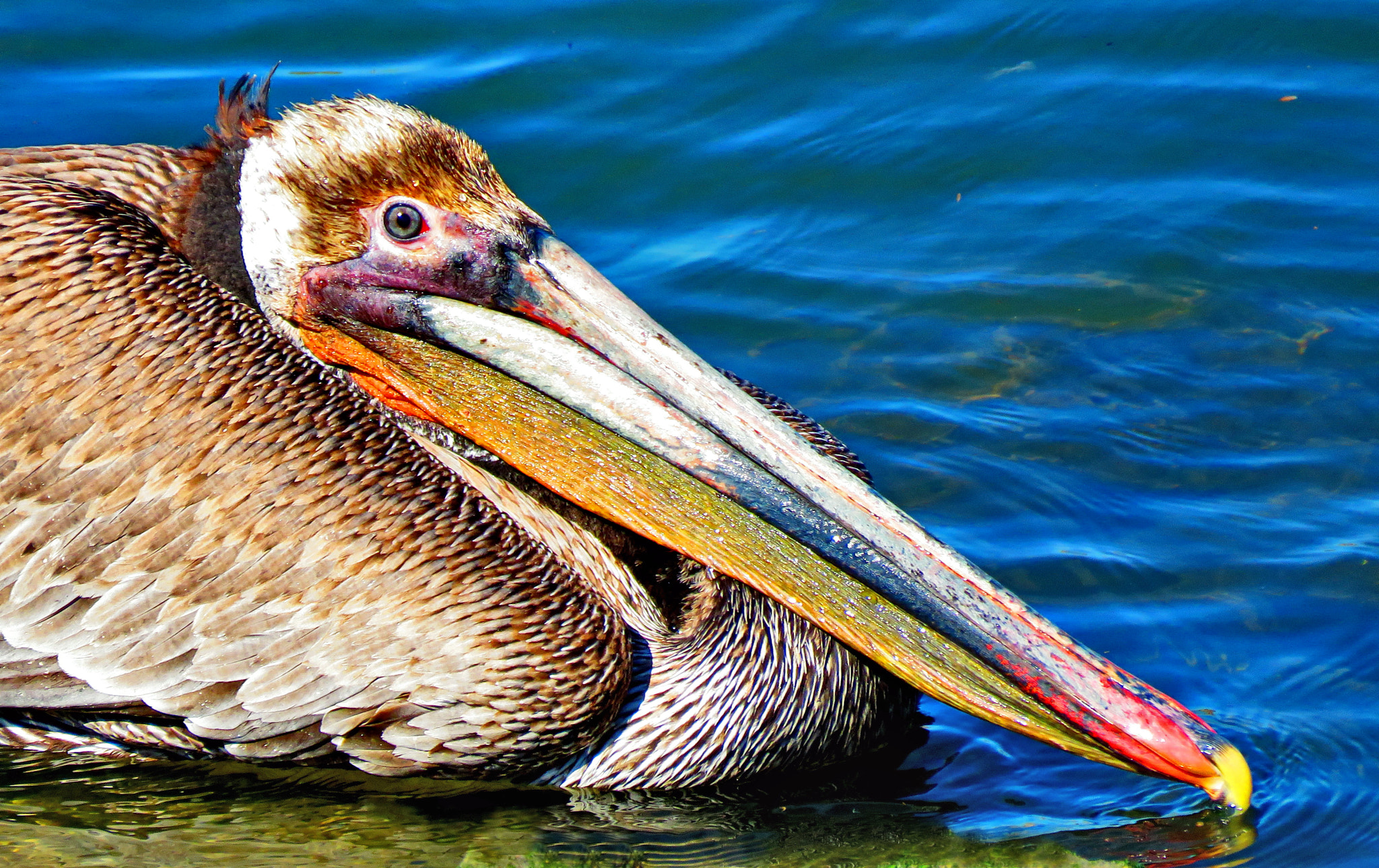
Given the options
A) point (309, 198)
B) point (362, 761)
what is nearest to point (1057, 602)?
point (362, 761)

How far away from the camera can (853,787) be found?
4289mm

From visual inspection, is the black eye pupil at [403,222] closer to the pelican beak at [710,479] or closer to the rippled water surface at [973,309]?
the pelican beak at [710,479]

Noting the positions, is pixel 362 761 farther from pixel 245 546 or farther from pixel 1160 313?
pixel 1160 313

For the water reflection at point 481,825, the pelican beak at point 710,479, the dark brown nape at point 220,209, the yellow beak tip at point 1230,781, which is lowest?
the water reflection at point 481,825

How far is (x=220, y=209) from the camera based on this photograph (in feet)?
13.9

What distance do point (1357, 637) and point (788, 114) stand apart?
4.02 m

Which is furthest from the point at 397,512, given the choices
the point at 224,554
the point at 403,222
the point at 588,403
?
the point at 403,222

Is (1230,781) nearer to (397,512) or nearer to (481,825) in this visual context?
(481,825)

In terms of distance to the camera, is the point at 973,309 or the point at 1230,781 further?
the point at 973,309

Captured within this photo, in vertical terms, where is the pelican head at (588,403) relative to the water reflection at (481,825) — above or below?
above

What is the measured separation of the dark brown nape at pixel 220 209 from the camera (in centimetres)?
425

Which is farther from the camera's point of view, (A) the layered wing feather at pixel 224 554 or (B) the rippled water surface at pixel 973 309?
(B) the rippled water surface at pixel 973 309

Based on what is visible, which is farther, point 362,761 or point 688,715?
point 688,715

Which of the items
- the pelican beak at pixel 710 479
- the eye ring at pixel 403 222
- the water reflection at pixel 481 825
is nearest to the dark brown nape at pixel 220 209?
the pelican beak at pixel 710 479
